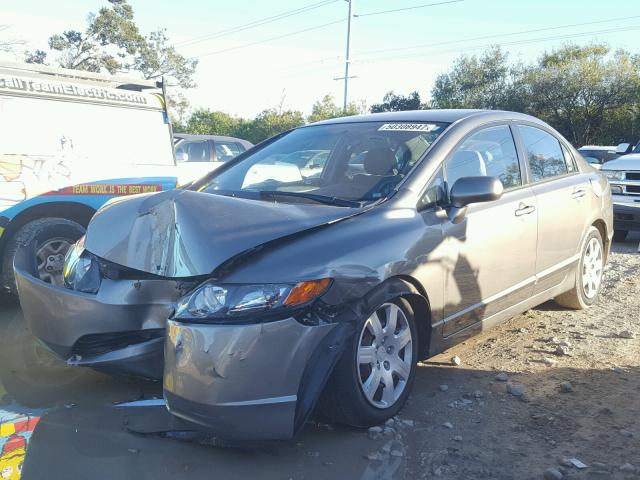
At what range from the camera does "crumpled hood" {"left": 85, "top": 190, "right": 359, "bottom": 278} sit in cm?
301

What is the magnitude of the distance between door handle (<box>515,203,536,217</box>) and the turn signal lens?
1.95m

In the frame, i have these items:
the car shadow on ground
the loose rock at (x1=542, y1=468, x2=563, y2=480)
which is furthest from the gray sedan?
the loose rock at (x1=542, y1=468, x2=563, y2=480)

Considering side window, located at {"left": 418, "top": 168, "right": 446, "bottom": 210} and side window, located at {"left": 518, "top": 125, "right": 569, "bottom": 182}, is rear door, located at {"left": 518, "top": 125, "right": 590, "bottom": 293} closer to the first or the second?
side window, located at {"left": 518, "top": 125, "right": 569, "bottom": 182}

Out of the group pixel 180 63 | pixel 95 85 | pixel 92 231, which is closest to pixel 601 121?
pixel 180 63

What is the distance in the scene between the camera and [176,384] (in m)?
2.90

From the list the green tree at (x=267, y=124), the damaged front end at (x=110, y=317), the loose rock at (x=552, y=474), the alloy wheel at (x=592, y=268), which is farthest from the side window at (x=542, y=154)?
the green tree at (x=267, y=124)

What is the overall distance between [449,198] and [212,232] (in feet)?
5.12

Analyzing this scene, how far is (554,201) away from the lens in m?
4.86

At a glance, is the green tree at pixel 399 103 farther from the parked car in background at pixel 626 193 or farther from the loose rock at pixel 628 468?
the loose rock at pixel 628 468

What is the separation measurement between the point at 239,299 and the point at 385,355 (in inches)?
38.6

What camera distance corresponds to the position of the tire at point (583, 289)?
17.8ft

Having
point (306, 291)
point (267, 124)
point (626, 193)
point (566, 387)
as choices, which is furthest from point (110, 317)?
point (267, 124)

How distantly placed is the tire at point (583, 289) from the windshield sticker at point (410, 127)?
2.06 metres

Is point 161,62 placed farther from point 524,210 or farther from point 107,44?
point 524,210
